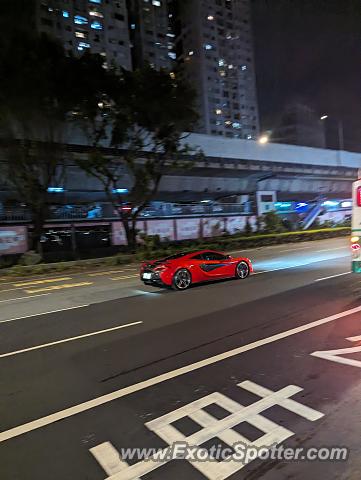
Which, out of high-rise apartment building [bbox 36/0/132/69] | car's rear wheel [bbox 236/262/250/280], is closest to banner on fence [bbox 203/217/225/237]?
car's rear wheel [bbox 236/262/250/280]

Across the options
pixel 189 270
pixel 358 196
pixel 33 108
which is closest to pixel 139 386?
pixel 358 196

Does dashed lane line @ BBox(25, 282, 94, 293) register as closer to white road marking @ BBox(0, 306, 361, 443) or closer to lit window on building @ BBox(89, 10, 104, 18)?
white road marking @ BBox(0, 306, 361, 443)

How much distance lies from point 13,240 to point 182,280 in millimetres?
19032

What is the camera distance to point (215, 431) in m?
3.96

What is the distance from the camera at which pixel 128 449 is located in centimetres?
370

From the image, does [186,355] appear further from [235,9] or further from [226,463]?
A: [235,9]

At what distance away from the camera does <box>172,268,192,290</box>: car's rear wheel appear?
42.6 ft

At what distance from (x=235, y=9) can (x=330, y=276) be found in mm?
145454

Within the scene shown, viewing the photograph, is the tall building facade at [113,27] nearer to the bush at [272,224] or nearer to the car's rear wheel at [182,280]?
the bush at [272,224]

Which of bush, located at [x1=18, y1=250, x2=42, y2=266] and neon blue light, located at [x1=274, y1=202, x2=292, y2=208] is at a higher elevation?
neon blue light, located at [x1=274, y1=202, x2=292, y2=208]

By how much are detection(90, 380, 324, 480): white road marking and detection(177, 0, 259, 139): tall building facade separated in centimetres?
12257

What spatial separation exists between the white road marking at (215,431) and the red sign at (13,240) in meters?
26.1

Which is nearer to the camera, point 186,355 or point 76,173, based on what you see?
point 186,355

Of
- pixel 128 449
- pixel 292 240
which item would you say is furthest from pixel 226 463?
pixel 292 240
